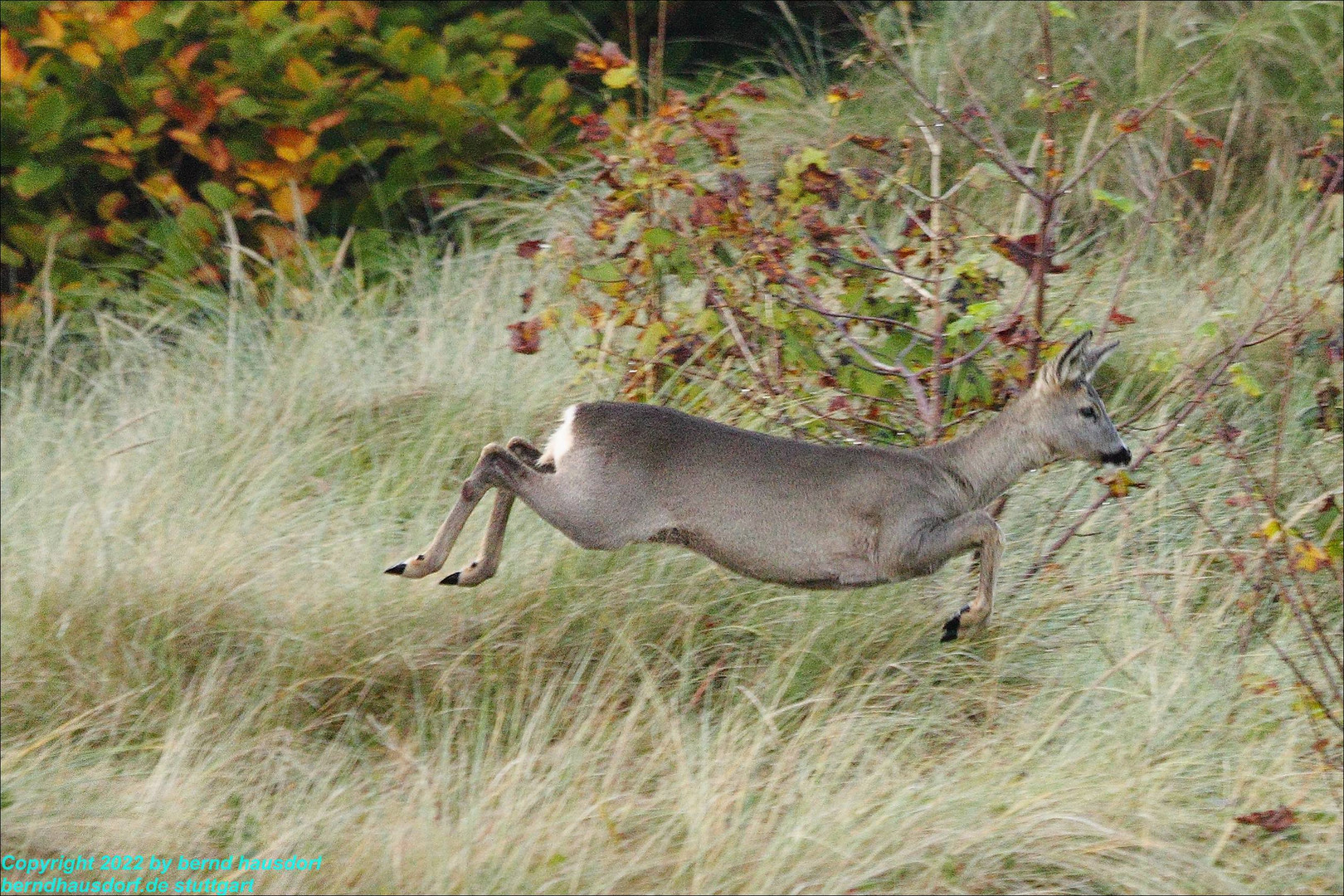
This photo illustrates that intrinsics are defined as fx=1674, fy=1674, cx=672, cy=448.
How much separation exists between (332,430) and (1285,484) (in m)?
3.57

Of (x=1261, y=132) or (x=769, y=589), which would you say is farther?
(x=1261, y=132)

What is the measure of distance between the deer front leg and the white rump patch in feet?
Result: 3.25

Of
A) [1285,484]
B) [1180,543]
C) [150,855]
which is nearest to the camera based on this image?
[150,855]

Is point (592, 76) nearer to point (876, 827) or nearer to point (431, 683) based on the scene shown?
point (431, 683)

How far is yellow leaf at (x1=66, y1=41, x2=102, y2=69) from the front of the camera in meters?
8.34

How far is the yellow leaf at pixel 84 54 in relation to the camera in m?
8.34

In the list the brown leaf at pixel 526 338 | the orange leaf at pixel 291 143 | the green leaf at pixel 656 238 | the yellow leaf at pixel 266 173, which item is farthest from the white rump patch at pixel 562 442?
the yellow leaf at pixel 266 173

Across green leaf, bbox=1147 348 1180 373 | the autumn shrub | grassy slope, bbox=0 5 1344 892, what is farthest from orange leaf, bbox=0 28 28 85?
green leaf, bbox=1147 348 1180 373

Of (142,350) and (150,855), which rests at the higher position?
(150,855)

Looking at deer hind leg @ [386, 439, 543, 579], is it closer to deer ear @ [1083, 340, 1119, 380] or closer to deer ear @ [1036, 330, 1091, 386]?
deer ear @ [1036, 330, 1091, 386]

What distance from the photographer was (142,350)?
774cm

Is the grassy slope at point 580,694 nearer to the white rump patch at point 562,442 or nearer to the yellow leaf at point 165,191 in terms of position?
the white rump patch at point 562,442

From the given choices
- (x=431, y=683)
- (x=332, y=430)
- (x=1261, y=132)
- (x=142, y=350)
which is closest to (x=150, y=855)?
(x=431, y=683)

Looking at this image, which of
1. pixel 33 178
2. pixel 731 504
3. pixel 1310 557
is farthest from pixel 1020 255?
pixel 33 178
